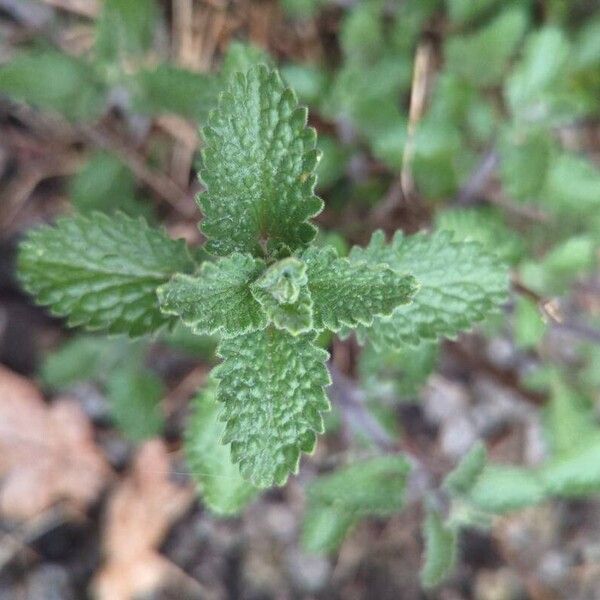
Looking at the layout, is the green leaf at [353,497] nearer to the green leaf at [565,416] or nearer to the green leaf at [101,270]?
the green leaf at [101,270]

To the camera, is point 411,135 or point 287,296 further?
point 411,135

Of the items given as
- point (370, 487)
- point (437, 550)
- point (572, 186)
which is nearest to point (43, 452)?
point (370, 487)

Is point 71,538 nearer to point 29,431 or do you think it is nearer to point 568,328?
point 29,431

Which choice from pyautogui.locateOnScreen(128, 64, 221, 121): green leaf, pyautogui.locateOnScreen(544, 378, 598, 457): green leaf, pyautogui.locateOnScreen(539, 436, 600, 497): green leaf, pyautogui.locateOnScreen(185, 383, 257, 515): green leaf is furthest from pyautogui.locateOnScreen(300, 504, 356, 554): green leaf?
pyautogui.locateOnScreen(128, 64, 221, 121): green leaf

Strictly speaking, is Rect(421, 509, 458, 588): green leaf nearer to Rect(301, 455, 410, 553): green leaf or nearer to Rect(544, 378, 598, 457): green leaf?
Rect(301, 455, 410, 553): green leaf

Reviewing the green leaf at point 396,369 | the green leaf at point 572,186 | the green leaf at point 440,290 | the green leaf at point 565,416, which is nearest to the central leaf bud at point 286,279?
the green leaf at point 440,290

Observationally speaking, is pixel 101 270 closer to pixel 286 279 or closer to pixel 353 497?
pixel 286 279
